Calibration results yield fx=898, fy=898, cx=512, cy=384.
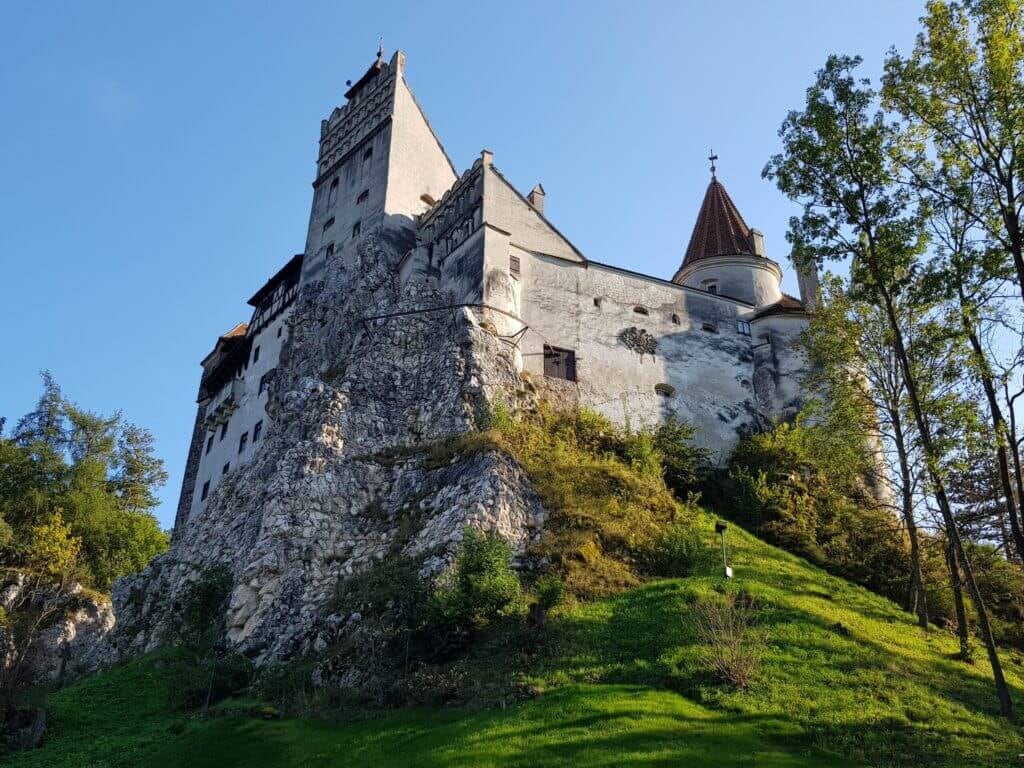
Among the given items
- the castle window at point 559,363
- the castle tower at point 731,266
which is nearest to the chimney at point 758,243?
the castle tower at point 731,266

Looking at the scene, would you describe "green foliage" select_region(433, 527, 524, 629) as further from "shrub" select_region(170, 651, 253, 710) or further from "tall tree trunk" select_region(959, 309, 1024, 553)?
"tall tree trunk" select_region(959, 309, 1024, 553)

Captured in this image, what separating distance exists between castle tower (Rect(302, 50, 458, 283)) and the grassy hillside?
21.6 meters

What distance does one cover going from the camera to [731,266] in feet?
134

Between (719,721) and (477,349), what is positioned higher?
(477,349)

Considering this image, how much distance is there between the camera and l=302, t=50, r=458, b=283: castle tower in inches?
1559

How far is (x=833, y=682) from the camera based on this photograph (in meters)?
19.2

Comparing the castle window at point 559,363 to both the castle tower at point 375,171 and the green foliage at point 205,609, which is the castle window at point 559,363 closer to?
the castle tower at point 375,171

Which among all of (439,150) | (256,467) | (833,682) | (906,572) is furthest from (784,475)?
(439,150)

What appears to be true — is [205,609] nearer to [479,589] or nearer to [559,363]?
[479,589]

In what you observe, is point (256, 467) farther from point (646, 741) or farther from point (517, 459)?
point (646, 741)

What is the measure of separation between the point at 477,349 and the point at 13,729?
17446 mm

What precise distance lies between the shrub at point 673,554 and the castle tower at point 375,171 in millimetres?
18205

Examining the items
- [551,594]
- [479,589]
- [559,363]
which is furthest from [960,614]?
[559,363]

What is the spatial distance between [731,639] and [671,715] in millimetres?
2729
